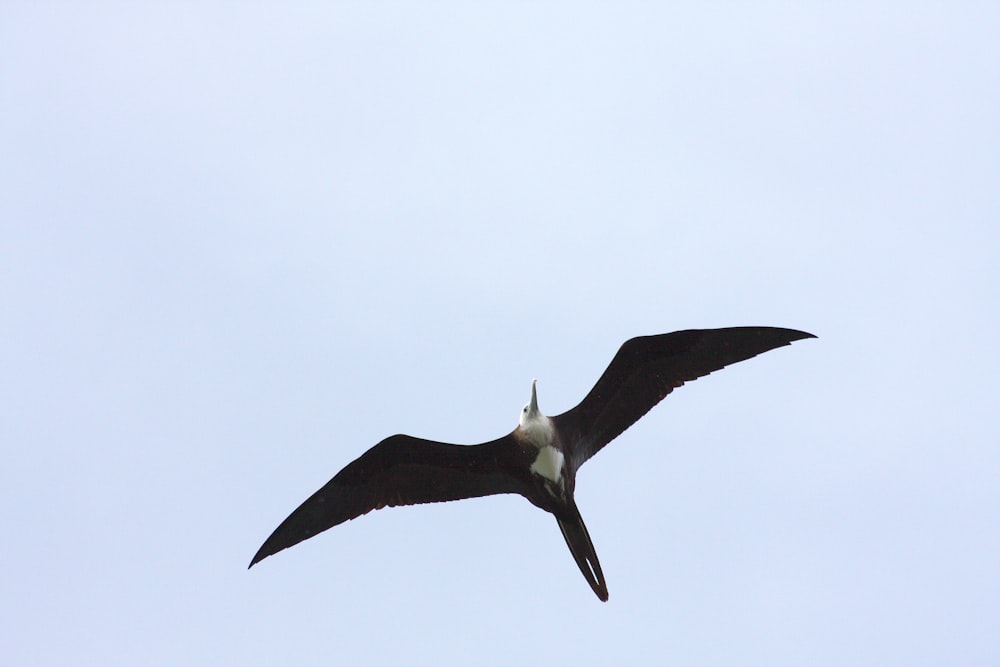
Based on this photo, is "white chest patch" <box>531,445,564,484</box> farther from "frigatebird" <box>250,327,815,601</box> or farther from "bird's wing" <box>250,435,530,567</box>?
"bird's wing" <box>250,435,530,567</box>

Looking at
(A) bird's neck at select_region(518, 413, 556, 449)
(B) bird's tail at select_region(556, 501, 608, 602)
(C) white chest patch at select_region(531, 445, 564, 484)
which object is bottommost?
(B) bird's tail at select_region(556, 501, 608, 602)

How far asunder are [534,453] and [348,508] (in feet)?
4.39

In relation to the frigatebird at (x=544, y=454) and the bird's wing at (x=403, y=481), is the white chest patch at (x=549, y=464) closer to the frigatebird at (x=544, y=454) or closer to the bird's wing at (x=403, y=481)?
the frigatebird at (x=544, y=454)

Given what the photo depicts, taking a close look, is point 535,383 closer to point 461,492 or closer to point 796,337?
point 461,492

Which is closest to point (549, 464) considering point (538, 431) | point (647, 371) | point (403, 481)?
point (538, 431)

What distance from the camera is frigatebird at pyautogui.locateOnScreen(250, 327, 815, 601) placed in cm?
951

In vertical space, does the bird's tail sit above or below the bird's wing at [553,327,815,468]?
below

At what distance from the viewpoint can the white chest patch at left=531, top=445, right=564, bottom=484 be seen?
9555 millimetres

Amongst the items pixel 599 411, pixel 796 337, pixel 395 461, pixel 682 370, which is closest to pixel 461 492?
pixel 395 461

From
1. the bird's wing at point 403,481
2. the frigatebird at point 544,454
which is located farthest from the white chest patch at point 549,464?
the bird's wing at point 403,481

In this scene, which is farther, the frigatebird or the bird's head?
the bird's head

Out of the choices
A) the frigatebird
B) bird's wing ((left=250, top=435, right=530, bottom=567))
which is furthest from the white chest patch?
bird's wing ((left=250, top=435, right=530, bottom=567))

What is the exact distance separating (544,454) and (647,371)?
2.94ft

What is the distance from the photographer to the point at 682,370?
31.5ft
